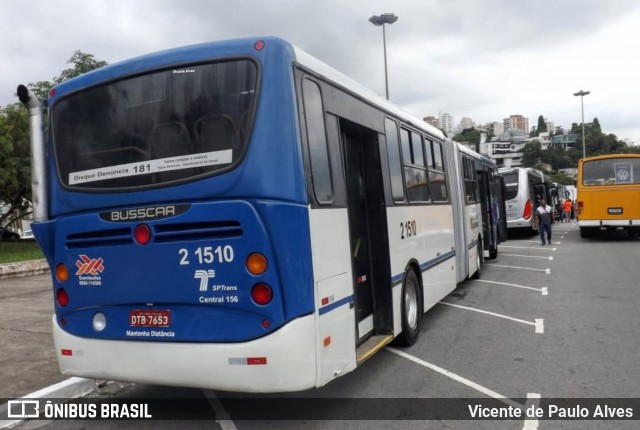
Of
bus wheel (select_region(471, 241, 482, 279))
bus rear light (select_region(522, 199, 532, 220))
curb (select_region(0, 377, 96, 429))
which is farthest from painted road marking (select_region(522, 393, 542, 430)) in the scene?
bus rear light (select_region(522, 199, 532, 220))

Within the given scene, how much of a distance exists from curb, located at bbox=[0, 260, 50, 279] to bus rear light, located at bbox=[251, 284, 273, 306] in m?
11.4

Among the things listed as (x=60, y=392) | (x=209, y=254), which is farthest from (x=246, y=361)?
(x=60, y=392)

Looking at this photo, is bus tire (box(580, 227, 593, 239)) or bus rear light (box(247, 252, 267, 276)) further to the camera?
bus tire (box(580, 227, 593, 239))

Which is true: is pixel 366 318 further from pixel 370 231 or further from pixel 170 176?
pixel 170 176

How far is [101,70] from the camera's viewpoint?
15.2ft

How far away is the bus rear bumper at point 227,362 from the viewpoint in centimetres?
384

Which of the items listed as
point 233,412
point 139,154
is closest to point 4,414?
point 233,412

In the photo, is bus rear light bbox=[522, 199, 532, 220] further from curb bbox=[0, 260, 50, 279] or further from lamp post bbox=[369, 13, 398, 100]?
curb bbox=[0, 260, 50, 279]

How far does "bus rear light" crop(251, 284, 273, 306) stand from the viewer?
3.85 meters

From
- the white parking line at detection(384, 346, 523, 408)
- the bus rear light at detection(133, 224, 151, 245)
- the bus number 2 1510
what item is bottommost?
the white parking line at detection(384, 346, 523, 408)

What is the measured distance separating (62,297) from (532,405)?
163 inches

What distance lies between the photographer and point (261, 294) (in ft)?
12.7

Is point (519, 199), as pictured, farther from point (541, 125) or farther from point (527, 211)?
point (541, 125)

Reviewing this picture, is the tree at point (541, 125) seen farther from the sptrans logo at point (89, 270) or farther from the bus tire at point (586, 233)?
the sptrans logo at point (89, 270)
